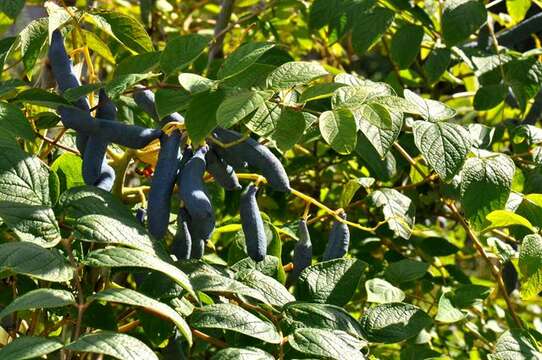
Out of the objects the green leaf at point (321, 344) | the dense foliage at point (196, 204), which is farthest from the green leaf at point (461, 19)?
the green leaf at point (321, 344)

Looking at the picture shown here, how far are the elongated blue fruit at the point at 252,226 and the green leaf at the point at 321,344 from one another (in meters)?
0.15

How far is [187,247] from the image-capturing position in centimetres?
116

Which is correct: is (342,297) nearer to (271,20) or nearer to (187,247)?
(187,247)

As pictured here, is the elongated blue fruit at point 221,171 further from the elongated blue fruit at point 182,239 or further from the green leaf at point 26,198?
the green leaf at point 26,198

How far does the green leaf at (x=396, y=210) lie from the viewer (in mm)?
1507

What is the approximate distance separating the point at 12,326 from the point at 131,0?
2.12 m

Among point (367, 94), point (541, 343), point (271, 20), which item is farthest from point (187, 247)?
point (271, 20)

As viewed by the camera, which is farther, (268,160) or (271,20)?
(271,20)

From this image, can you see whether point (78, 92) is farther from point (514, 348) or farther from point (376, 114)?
point (514, 348)

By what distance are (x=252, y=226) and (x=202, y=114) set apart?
6.1 inches

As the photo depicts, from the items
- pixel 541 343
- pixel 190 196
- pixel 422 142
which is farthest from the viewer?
pixel 541 343

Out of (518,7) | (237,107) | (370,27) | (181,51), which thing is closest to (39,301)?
(237,107)

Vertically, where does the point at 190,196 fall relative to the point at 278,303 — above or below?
above

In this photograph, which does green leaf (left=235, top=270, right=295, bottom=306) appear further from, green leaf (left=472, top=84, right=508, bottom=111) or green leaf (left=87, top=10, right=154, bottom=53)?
green leaf (left=472, top=84, right=508, bottom=111)
